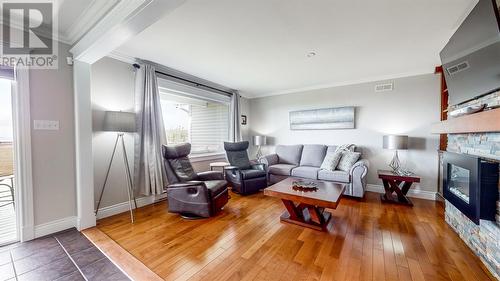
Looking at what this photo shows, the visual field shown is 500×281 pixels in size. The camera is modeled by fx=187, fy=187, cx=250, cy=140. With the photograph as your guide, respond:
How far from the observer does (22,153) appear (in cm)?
203

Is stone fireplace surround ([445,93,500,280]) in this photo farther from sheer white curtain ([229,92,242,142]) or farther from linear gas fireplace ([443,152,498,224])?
sheer white curtain ([229,92,242,142])

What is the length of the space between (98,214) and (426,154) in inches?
217

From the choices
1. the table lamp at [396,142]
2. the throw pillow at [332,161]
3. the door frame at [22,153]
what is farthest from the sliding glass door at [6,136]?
the table lamp at [396,142]

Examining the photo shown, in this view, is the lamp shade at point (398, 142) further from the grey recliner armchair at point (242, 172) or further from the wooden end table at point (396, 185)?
the grey recliner armchair at point (242, 172)

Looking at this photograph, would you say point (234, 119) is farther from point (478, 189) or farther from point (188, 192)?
point (478, 189)

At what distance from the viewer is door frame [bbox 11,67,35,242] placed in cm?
201

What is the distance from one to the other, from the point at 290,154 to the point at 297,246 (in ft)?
9.34

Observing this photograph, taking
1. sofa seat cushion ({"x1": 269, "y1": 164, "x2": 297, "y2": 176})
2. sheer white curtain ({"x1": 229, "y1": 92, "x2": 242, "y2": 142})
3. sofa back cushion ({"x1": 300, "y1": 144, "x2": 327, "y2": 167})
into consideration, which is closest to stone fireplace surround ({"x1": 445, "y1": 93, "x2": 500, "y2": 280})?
sofa back cushion ({"x1": 300, "y1": 144, "x2": 327, "y2": 167})

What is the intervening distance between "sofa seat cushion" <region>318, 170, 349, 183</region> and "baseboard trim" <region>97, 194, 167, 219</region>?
3007 millimetres

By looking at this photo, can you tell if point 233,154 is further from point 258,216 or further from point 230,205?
point 258,216

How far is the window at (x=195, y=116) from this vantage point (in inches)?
149

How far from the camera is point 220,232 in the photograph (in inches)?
87.0

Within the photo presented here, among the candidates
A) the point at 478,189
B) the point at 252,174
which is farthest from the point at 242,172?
the point at 478,189

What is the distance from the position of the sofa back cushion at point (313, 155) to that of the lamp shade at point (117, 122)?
3.47 metres
